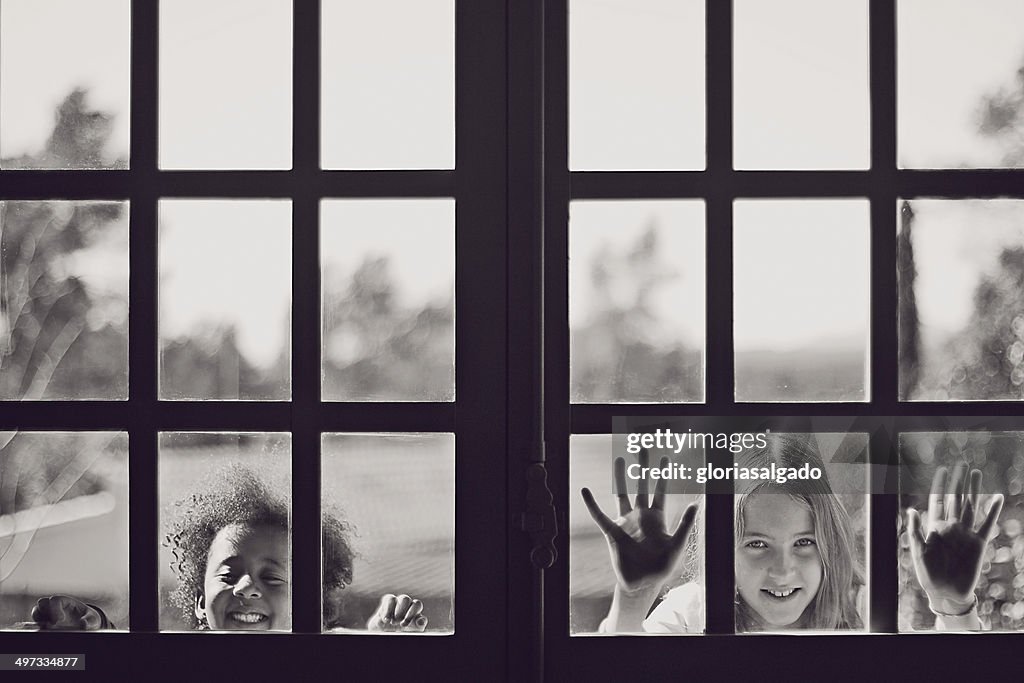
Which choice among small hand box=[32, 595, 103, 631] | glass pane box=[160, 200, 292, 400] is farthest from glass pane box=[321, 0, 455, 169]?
small hand box=[32, 595, 103, 631]

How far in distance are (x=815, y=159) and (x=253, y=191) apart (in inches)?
35.9

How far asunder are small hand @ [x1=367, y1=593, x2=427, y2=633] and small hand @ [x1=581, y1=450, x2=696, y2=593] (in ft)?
1.06

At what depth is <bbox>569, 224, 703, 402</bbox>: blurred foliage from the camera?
143 cm

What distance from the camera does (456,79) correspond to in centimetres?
144

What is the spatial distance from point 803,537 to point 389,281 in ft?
2.57

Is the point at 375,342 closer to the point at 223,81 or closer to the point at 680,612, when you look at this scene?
the point at 223,81

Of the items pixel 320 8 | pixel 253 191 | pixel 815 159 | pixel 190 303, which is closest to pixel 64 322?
pixel 190 303

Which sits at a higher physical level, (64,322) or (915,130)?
(915,130)

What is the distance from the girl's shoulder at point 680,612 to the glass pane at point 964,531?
1.06ft

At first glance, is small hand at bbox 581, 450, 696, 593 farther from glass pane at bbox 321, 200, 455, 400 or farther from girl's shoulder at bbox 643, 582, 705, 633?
glass pane at bbox 321, 200, 455, 400

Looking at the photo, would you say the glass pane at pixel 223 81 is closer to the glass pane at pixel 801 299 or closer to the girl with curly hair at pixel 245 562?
the girl with curly hair at pixel 245 562

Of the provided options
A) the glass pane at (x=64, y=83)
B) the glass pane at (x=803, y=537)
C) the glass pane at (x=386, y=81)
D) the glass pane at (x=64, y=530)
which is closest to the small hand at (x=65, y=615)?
the glass pane at (x=64, y=530)

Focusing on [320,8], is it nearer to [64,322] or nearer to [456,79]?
[456,79]

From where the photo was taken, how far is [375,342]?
1445mm
